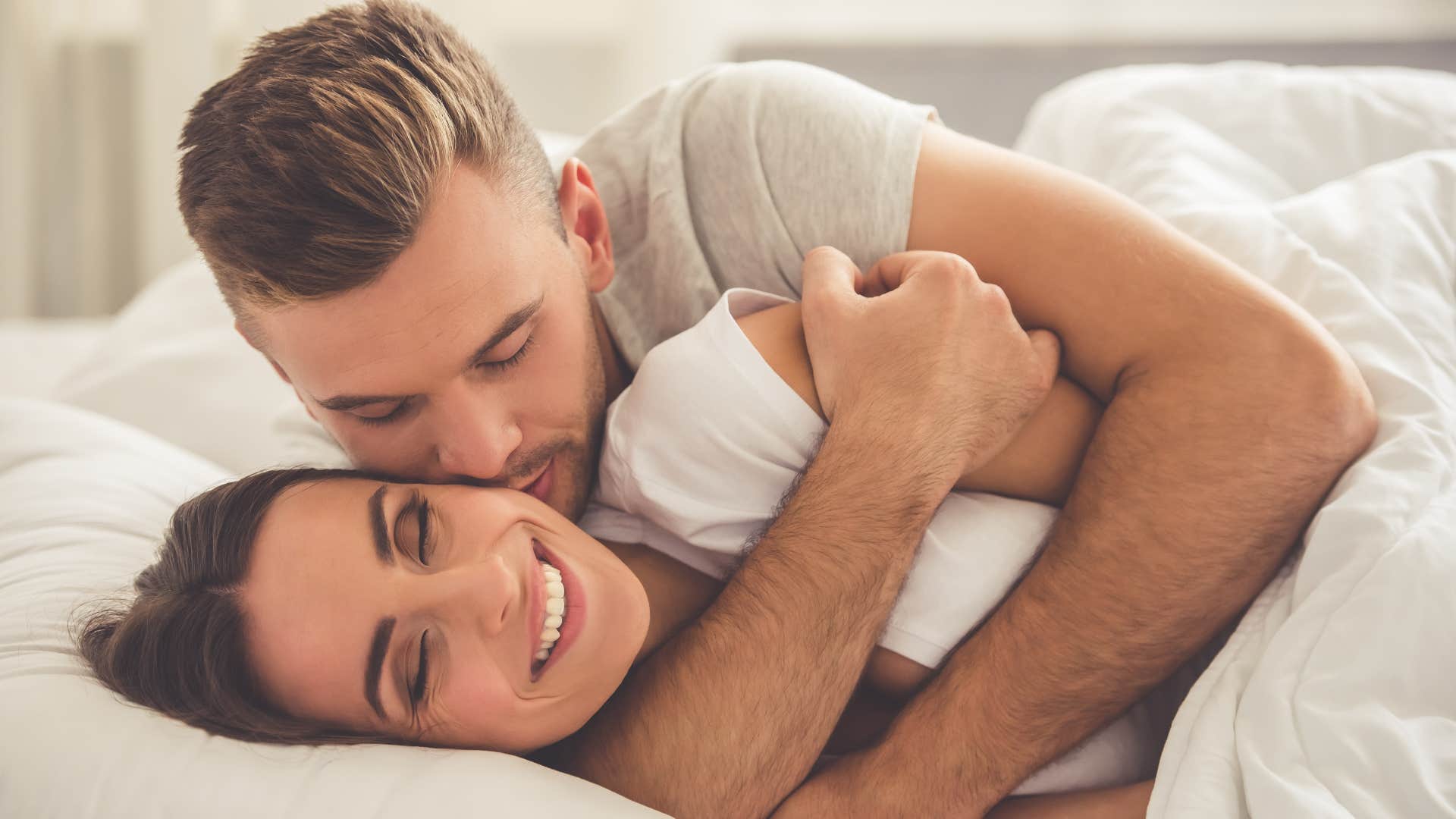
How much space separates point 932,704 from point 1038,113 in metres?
1.18

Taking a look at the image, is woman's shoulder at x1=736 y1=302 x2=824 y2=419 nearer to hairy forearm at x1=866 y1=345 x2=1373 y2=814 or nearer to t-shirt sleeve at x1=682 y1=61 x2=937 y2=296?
t-shirt sleeve at x1=682 y1=61 x2=937 y2=296

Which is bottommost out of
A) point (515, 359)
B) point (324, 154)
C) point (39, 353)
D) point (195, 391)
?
point (39, 353)

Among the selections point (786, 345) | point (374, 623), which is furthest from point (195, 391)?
point (786, 345)

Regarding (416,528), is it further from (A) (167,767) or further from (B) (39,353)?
(B) (39,353)

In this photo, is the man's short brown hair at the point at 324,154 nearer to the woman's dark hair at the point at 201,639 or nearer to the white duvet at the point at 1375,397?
the woman's dark hair at the point at 201,639

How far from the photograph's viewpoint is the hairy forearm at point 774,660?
102cm

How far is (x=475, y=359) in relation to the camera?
1125mm

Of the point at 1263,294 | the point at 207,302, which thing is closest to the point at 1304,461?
the point at 1263,294

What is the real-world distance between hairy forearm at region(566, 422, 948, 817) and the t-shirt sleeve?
30cm

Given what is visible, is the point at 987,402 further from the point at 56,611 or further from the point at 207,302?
the point at 207,302

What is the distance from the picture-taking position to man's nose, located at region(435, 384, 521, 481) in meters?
1.13

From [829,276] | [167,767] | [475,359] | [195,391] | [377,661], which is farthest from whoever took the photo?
[195,391]

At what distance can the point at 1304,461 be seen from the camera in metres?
1.07

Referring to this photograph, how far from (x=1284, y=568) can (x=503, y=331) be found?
2.83ft
